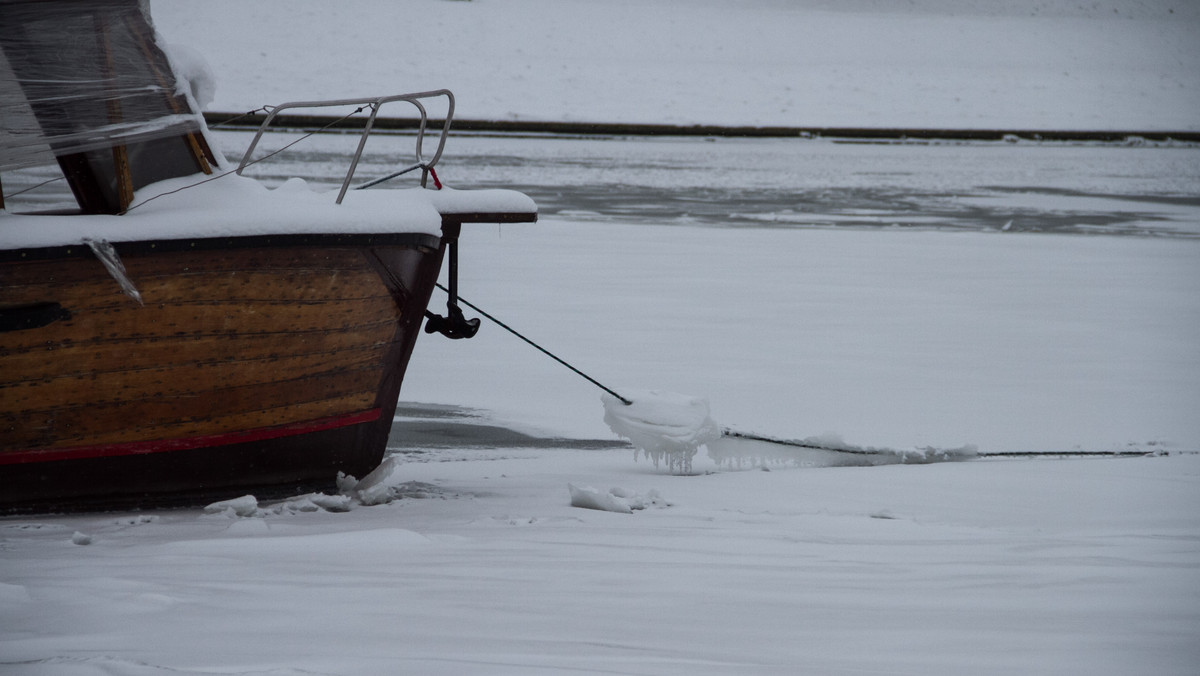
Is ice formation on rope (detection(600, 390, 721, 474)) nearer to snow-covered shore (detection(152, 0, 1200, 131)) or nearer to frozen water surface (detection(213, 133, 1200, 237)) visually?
frozen water surface (detection(213, 133, 1200, 237))

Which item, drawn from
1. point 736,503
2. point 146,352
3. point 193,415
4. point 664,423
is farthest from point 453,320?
point 736,503

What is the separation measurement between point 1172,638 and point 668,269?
8272 millimetres

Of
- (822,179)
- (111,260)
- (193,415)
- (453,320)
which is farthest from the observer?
(822,179)

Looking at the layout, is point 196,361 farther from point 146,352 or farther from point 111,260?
point 111,260

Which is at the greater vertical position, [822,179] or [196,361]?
[196,361]

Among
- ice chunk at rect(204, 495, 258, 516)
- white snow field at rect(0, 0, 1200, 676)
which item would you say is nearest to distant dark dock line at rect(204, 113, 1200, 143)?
white snow field at rect(0, 0, 1200, 676)

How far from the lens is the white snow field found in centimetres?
296

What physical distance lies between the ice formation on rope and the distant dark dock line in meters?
23.7

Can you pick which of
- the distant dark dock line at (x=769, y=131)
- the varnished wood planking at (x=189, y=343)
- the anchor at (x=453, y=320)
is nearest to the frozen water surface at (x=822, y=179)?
the distant dark dock line at (x=769, y=131)

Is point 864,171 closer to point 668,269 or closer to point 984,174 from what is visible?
point 984,174

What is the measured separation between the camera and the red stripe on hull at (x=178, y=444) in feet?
15.3

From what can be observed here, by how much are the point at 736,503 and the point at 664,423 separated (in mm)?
Result: 746

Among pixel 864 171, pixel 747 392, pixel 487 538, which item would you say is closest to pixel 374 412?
pixel 487 538

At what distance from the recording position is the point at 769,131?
101 feet
